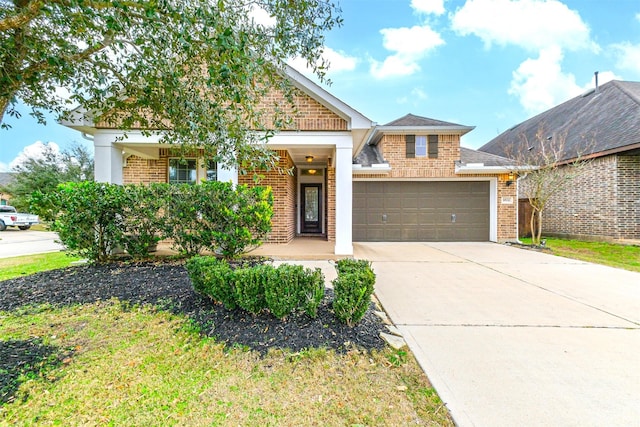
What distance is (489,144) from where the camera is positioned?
20094mm

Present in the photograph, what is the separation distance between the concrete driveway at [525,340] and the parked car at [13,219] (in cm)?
2257

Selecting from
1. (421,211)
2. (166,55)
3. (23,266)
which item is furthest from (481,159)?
(23,266)

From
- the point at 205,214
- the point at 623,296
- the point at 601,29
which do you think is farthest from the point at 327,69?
the point at 601,29

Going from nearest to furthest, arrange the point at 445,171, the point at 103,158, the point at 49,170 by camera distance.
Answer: the point at 103,158, the point at 445,171, the point at 49,170

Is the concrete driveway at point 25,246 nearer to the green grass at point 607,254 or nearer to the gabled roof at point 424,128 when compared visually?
the gabled roof at point 424,128

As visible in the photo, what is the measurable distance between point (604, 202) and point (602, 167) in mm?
1327

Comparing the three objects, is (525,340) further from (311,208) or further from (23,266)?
(311,208)

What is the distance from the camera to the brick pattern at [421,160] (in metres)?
10.6

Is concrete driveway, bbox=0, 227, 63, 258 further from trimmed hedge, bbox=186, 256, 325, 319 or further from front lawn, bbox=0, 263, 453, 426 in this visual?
trimmed hedge, bbox=186, 256, 325, 319

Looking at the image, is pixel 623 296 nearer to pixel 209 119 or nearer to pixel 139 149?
pixel 209 119

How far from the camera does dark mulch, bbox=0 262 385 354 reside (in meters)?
2.74

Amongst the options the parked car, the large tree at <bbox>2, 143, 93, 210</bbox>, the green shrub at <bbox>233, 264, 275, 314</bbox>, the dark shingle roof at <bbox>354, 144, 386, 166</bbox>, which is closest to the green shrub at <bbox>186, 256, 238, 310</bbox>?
the green shrub at <bbox>233, 264, 275, 314</bbox>

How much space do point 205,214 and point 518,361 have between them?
5496 mm

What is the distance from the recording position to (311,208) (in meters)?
12.9
